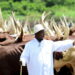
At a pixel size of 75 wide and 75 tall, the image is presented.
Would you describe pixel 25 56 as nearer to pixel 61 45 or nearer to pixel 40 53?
pixel 40 53

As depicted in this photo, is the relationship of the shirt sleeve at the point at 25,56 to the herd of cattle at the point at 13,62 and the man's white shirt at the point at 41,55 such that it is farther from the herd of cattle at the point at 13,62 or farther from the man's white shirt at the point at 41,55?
the herd of cattle at the point at 13,62

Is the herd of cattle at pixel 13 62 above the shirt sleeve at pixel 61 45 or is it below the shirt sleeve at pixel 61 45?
below

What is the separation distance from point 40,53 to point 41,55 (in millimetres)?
32

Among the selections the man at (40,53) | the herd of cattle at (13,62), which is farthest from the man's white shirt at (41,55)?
the herd of cattle at (13,62)

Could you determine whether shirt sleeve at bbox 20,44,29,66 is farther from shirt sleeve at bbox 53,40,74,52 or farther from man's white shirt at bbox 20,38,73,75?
shirt sleeve at bbox 53,40,74,52

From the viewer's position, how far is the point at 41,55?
6020 mm

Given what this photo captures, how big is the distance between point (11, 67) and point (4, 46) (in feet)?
1.38

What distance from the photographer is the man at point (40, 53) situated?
601cm

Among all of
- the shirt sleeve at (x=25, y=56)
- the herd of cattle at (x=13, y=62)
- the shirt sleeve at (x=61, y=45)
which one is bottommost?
the herd of cattle at (x=13, y=62)

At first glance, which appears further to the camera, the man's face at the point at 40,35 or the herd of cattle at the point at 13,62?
the herd of cattle at the point at 13,62

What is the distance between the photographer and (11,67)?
21.8 ft

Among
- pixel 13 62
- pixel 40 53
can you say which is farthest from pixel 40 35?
pixel 13 62

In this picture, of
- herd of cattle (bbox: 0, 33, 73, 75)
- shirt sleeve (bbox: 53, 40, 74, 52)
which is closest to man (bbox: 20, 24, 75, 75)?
shirt sleeve (bbox: 53, 40, 74, 52)

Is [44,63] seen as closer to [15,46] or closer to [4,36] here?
[15,46]
